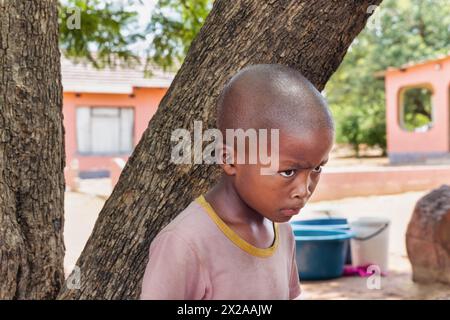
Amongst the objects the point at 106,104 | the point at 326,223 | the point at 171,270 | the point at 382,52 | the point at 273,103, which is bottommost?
the point at 326,223

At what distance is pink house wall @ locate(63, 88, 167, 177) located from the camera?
1997cm

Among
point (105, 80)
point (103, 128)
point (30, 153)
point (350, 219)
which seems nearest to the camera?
point (30, 153)

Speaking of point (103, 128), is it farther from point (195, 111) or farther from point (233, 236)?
point (233, 236)

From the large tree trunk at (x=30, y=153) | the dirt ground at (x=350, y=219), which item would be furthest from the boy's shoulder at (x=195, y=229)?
the dirt ground at (x=350, y=219)

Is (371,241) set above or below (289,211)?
below

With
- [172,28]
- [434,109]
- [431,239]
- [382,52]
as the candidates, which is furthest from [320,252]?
[382,52]

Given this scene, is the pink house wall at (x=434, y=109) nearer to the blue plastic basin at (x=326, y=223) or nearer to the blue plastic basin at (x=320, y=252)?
the blue plastic basin at (x=326, y=223)

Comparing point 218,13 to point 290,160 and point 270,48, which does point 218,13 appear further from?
point 290,160

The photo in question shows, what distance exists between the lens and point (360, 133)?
2839 cm

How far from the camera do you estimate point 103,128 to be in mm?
20453

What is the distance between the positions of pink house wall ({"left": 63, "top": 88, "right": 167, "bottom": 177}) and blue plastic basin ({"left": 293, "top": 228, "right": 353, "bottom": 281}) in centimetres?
1352

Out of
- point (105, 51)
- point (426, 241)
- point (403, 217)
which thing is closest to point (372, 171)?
point (403, 217)

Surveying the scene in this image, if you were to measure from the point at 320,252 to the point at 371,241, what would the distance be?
2.58 feet

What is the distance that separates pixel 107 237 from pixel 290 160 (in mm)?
1246
